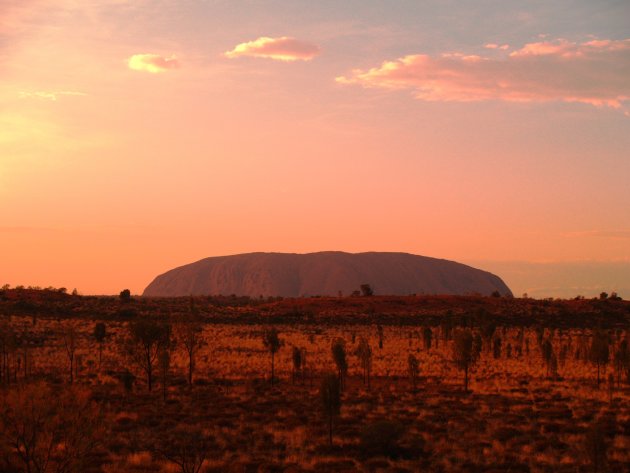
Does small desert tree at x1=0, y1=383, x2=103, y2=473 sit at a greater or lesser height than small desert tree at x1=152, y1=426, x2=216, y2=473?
greater

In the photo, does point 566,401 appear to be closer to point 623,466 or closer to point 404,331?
point 623,466

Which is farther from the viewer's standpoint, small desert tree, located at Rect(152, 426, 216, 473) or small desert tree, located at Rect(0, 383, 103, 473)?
small desert tree, located at Rect(152, 426, 216, 473)

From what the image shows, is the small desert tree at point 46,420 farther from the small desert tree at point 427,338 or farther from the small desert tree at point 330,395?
the small desert tree at point 427,338

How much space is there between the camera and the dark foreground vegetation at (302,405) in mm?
21266

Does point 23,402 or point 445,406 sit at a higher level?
point 23,402

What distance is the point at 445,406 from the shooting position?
3394 cm

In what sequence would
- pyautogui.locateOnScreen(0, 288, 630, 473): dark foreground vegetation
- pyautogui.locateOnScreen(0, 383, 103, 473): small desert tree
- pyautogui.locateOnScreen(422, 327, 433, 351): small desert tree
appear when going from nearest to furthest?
pyautogui.locateOnScreen(0, 383, 103, 473): small desert tree, pyautogui.locateOnScreen(0, 288, 630, 473): dark foreground vegetation, pyautogui.locateOnScreen(422, 327, 433, 351): small desert tree

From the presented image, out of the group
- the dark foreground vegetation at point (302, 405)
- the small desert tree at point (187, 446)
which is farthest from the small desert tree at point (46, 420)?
the small desert tree at point (187, 446)

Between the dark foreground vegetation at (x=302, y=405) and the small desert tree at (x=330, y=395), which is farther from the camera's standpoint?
the small desert tree at (x=330, y=395)

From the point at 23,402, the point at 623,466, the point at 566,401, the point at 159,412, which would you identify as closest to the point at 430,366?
the point at 566,401

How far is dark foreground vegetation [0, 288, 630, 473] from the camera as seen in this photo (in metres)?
21.3

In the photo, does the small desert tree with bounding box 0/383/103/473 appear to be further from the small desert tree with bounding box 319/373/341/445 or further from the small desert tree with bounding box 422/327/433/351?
the small desert tree with bounding box 422/327/433/351

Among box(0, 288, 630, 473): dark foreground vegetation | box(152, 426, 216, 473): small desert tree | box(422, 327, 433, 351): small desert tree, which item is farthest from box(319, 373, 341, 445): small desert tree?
box(422, 327, 433, 351): small desert tree

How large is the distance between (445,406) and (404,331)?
54.5m
